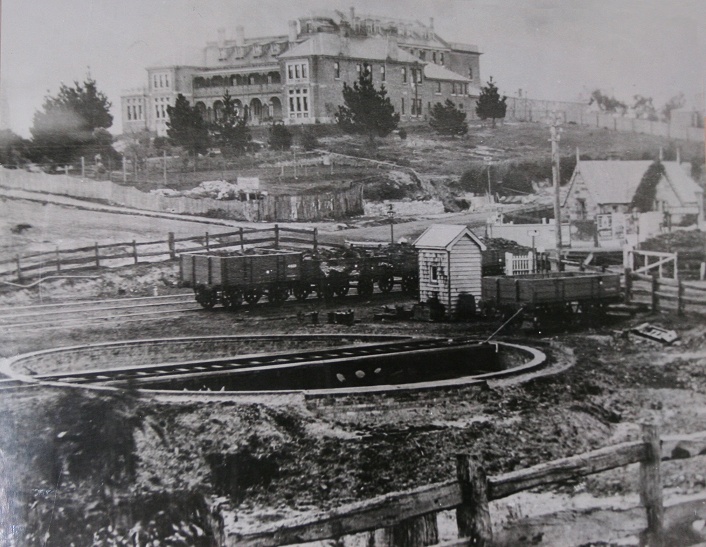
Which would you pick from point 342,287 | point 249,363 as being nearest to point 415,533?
point 249,363

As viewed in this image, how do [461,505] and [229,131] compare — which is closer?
[461,505]

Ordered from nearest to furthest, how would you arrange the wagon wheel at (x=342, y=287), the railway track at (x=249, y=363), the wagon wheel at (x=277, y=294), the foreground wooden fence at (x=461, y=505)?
the foreground wooden fence at (x=461, y=505)
the railway track at (x=249, y=363)
the wagon wheel at (x=277, y=294)
the wagon wheel at (x=342, y=287)

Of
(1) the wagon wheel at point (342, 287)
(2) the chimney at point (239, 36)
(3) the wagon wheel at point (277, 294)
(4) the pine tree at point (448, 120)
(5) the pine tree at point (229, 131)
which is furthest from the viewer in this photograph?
(4) the pine tree at point (448, 120)

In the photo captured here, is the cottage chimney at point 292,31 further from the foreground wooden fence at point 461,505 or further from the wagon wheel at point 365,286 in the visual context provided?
the foreground wooden fence at point 461,505

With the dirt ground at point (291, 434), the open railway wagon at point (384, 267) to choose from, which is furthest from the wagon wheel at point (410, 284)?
the dirt ground at point (291, 434)

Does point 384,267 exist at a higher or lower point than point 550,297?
higher

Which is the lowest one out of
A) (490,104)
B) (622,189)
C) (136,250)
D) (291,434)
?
(291,434)

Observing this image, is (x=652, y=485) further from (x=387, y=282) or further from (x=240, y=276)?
(x=240, y=276)
